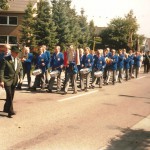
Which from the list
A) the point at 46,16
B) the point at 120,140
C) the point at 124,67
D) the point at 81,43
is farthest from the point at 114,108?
the point at 81,43

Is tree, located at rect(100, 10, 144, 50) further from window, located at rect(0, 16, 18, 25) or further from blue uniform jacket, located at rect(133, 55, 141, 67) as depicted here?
blue uniform jacket, located at rect(133, 55, 141, 67)

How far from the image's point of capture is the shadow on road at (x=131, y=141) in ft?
24.6

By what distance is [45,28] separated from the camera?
1588 inches

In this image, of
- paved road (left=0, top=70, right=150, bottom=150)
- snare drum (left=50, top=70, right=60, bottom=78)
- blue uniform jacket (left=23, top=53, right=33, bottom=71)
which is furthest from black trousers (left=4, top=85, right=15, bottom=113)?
blue uniform jacket (left=23, top=53, right=33, bottom=71)

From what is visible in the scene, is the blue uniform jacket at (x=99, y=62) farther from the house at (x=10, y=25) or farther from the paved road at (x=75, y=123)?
the house at (x=10, y=25)

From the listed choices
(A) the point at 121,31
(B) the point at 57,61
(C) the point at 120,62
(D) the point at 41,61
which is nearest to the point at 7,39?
(A) the point at 121,31

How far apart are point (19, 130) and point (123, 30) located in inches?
2141

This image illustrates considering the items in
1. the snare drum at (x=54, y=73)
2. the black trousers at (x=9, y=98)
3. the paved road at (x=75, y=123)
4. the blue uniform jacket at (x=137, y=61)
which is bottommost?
the paved road at (x=75, y=123)

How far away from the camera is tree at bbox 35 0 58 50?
40375mm

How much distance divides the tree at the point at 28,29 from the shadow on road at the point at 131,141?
32.9 m

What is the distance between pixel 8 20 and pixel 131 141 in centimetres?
4259

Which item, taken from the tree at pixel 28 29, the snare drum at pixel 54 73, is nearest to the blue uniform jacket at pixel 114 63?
the snare drum at pixel 54 73

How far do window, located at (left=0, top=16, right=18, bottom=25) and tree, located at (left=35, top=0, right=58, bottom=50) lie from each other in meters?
7.87

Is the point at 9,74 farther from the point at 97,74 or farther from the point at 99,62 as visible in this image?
the point at 99,62
